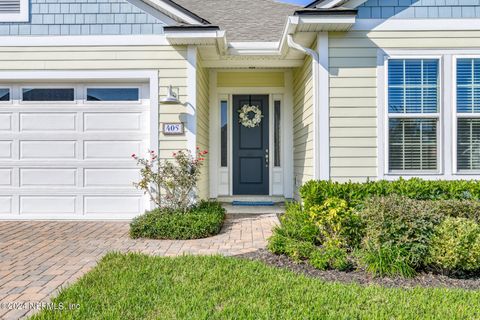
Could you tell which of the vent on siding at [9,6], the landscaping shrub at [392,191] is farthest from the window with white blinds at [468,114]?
Answer: the vent on siding at [9,6]

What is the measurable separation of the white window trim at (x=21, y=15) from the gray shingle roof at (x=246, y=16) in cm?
363

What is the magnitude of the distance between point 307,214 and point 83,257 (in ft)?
9.08

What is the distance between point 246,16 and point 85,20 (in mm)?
3998

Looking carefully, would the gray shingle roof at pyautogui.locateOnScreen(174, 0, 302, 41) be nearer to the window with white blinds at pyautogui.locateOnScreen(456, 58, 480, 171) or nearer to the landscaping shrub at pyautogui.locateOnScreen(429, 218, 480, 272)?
the window with white blinds at pyautogui.locateOnScreen(456, 58, 480, 171)

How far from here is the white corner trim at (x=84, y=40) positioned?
5.81 m

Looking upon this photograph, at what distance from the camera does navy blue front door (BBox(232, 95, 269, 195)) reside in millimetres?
7984

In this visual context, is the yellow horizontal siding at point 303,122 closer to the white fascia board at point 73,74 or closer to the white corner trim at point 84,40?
the white corner trim at point 84,40

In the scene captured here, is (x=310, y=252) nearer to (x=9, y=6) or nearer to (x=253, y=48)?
(x=253, y=48)

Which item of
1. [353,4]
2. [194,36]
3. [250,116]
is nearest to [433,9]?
[353,4]

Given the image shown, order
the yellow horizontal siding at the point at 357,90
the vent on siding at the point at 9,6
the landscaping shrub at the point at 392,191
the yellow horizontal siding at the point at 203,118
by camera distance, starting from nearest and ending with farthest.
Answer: the landscaping shrub at the point at 392,191
the yellow horizontal siding at the point at 357,90
the vent on siding at the point at 9,6
the yellow horizontal siding at the point at 203,118

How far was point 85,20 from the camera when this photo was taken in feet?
19.1

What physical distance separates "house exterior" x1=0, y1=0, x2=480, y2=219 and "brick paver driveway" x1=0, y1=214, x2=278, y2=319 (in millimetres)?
777

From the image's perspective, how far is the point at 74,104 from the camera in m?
6.06

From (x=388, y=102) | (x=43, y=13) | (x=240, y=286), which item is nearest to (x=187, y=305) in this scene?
(x=240, y=286)
